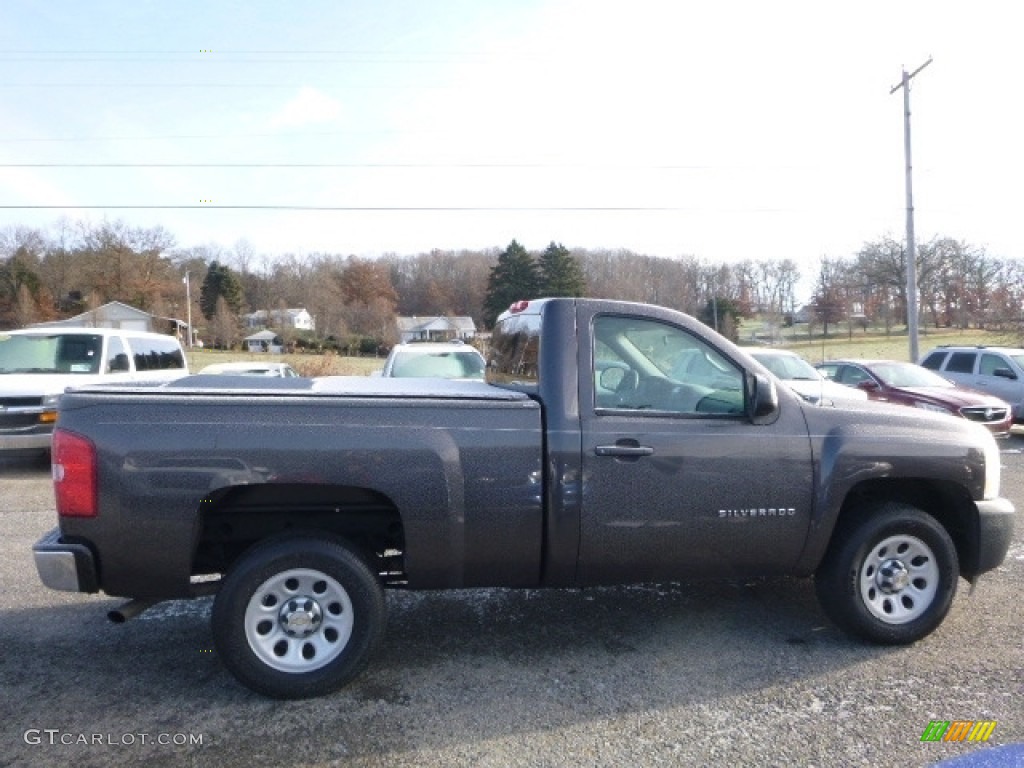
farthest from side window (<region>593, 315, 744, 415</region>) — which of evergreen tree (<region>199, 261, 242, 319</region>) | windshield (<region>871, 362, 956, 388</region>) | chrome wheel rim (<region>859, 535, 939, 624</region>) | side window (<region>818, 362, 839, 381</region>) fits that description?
evergreen tree (<region>199, 261, 242, 319</region>)

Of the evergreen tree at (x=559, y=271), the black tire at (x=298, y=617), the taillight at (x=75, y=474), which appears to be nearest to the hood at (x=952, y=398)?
the black tire at (x=298, y=617)

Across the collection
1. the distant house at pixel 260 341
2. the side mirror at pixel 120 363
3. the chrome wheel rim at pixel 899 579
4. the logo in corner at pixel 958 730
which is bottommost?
the logo in corner at pixel 958 730

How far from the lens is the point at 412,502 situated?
366 centimetres

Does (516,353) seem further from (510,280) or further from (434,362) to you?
(510,280)

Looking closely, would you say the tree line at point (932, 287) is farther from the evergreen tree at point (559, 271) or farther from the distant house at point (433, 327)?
the distant house at point (433, 327)

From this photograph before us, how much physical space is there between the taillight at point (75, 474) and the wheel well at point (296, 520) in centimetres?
49

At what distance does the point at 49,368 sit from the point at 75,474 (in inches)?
336

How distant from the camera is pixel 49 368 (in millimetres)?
10680

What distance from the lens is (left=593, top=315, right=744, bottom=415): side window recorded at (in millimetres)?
4031

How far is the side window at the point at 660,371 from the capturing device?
403cm

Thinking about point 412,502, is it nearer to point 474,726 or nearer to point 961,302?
point 474,726

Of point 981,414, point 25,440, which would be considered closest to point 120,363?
point 25,440

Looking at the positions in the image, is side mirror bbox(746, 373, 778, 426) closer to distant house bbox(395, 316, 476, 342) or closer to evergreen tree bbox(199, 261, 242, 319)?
distant house bbox(395, 316, 476, 342)

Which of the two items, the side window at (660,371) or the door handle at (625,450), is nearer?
the door handle at (625,450)
